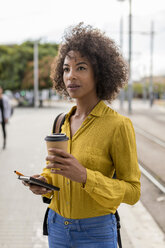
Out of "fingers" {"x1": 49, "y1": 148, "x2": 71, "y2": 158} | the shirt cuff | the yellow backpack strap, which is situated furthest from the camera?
the yellow backpack strap

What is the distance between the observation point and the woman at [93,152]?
1.72m

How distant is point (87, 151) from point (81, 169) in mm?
239

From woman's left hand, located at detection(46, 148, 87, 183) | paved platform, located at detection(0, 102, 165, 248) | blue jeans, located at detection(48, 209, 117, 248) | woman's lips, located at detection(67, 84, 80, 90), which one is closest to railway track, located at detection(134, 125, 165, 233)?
paved platform, located at detection(0, 102, 165, 248)

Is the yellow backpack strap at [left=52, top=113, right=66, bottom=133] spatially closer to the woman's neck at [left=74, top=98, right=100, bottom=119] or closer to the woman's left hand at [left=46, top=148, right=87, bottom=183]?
the woman's neck at [left=74, top=98, right=100, bottom=119]

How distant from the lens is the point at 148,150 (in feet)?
34.1

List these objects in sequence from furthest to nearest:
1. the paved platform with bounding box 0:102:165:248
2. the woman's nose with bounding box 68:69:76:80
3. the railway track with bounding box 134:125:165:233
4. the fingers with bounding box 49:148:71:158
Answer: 1. the railway track with bounding box 134:125:165:233
2. the paved platform with bounding box 0:102:165:248
3. the woman's nose with bounding box 68:69:76:80
4. the fingers with bounding box 49:148:71:158

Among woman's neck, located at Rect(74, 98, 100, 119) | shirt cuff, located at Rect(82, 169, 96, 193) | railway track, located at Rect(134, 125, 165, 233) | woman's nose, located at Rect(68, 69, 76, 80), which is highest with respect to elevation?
woman's nose, located at Rect(68, 69, 76, 80)

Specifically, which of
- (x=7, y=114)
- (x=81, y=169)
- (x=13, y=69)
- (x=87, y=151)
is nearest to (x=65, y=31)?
(x=87, y=151)

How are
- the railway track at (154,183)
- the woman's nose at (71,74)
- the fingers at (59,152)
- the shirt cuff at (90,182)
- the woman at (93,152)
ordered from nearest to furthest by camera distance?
the fingers at (59,152) → the shirt cuff at (90,182) → the woman at (93,152) → the woman's nose at (71,74) → the railway track at (154,183)

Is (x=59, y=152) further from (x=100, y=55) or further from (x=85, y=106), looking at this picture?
(x=100, y=55)

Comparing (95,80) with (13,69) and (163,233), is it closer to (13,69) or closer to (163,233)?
(163,233)

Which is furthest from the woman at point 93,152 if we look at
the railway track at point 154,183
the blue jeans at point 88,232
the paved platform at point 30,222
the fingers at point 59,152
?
the railway track at point 154,183

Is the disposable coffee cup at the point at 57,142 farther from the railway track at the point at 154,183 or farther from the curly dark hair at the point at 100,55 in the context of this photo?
the railway track at the point at 154,183

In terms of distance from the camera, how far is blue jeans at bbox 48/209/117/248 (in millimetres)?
1819
